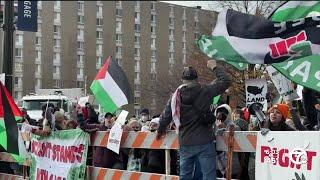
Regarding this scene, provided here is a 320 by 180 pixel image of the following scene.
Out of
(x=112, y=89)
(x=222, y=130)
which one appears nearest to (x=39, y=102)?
(x=112, y=89)

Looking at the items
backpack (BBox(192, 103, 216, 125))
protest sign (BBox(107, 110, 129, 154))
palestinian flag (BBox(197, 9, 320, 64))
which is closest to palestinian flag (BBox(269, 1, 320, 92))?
palestinian flag (BBox(197, 9, 320, 64))

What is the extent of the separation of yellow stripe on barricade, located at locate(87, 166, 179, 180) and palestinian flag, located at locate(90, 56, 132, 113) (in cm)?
140

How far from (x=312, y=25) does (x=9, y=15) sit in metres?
9.04

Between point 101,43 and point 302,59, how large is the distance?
89404 mm

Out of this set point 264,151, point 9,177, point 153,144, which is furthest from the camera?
point 9,177

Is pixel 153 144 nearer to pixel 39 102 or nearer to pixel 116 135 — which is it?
pixel 116 135

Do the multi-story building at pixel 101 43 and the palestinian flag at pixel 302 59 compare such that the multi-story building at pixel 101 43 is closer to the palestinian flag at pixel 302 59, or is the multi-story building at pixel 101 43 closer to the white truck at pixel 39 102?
the white truck at pixel 39 102

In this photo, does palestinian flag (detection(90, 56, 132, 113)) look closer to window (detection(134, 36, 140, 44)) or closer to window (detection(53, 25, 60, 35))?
window (detection(53, 25, 60, 35))

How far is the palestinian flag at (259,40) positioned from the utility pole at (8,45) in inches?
290

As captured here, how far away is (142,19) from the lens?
3979 inches

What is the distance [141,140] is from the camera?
8.48 m

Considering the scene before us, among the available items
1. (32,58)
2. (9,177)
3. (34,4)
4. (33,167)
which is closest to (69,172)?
(33,167)

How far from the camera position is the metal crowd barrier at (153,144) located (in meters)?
7.05

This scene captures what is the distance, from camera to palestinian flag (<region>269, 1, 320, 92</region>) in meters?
6.49
